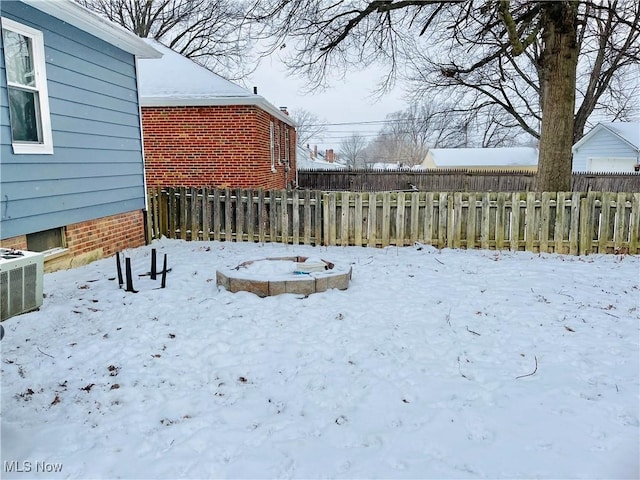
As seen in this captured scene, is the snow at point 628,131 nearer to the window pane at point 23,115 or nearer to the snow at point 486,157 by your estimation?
the snow at point 486,157

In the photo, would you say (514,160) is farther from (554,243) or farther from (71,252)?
(71,252)

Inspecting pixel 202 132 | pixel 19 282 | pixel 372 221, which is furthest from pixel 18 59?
pixel 202 132

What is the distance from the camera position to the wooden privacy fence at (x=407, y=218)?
7.61 meters

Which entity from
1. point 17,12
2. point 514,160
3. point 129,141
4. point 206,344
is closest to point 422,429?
point 206,344

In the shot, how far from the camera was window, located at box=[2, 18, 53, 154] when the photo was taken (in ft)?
16.6

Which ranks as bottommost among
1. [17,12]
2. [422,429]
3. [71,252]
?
[422,429]

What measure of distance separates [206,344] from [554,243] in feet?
21.3

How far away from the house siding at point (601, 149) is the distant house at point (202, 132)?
2015 cm

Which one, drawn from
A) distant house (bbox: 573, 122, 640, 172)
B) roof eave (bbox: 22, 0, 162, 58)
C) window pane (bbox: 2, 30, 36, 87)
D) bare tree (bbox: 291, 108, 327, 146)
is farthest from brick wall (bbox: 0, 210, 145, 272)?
bare tree (bbox: 291, 108, 327, 146)

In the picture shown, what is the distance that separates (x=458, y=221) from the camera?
7934mm

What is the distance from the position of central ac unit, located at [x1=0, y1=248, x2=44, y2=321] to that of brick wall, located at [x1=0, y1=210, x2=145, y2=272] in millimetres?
1437

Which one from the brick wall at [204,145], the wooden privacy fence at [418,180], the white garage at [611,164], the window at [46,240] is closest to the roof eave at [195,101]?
the brick wall at [204,145]

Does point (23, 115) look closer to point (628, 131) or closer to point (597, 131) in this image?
point (628, 131)

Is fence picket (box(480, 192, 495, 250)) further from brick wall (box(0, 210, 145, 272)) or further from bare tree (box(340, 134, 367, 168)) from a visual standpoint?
bare tree (box(340, 134, 367, 168))
